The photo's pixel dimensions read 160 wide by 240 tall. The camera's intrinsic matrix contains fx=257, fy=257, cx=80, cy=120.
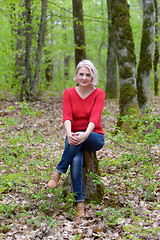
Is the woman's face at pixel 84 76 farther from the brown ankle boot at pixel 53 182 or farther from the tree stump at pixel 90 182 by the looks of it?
the brown ankle boot at pixel 53 182

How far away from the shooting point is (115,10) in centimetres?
686

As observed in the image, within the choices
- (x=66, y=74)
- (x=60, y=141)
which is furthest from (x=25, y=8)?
(x=66, y=74)

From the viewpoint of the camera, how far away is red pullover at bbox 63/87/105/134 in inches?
143

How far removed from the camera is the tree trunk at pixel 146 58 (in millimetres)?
7691

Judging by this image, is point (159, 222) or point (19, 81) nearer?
point (159, 222)

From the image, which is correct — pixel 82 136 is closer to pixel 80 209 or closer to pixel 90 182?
pixel 90 182

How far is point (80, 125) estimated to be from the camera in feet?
12.1

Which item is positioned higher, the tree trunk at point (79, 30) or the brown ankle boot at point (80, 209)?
the tree trunk at point (79, 30)

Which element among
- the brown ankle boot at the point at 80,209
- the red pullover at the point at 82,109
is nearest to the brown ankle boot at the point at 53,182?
the brown ankle boot at the point at 80,209

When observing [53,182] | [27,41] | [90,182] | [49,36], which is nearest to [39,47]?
[27,41]

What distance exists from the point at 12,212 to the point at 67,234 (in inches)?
36.3

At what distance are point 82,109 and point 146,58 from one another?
481 centimetres

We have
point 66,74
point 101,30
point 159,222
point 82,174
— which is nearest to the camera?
point 159,222

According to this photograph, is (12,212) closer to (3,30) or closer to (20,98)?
(20,98)
